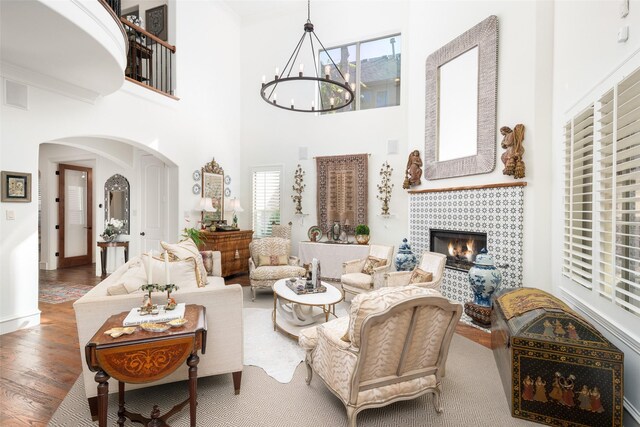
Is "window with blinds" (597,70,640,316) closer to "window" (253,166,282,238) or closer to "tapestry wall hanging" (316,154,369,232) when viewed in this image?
"tapestry wall hanging" (316,154,369,232)

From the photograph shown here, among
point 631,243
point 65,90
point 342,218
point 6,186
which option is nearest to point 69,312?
point 6,186

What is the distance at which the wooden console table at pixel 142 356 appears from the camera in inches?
69.3

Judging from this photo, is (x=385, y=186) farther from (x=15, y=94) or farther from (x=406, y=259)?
(x=15, y=94)

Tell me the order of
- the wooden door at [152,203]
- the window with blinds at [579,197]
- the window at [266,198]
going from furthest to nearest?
1. the window at [266,198]
2. the wooden door at [152,203]
3. the window with blinds at [579,197]

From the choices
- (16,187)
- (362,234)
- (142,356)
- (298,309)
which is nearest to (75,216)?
(16,187)

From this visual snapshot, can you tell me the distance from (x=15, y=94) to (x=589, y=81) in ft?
19.2

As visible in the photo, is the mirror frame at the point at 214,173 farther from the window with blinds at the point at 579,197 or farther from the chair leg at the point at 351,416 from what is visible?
the window with blinds at the point at 579,197

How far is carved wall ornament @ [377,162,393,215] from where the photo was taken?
6203 millimetres

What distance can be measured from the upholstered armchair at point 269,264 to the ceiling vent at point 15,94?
133 inches

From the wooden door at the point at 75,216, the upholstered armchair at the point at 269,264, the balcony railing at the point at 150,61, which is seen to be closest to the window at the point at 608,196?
the upholstered armchair at the point at 269,264

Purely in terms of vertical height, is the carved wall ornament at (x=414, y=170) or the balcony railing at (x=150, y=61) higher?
the balcony railing at (x=150, y=61)

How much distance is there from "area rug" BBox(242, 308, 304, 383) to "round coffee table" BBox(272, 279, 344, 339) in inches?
5.1

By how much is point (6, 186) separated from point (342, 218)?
5.08 m

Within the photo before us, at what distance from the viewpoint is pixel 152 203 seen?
6215 mm
